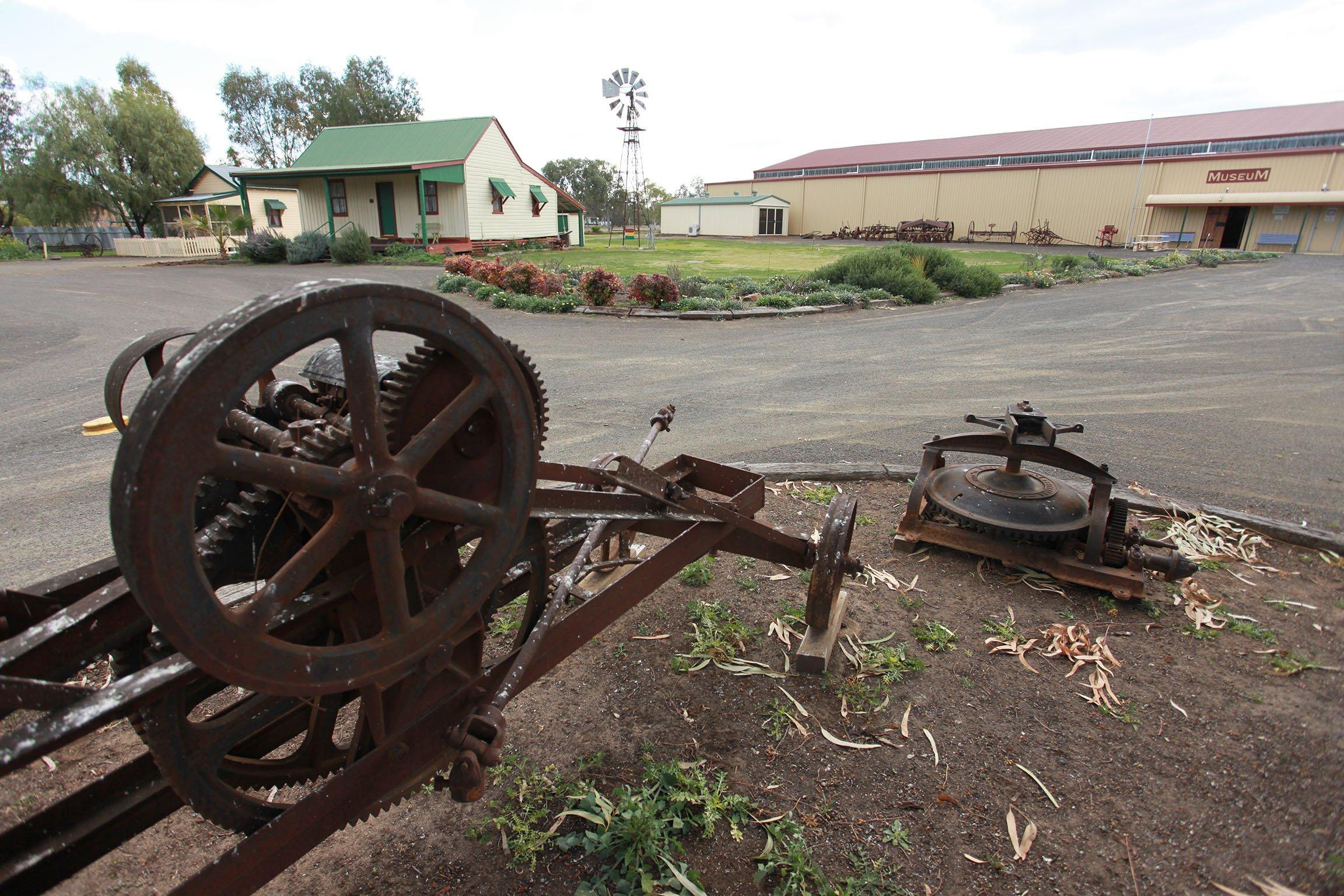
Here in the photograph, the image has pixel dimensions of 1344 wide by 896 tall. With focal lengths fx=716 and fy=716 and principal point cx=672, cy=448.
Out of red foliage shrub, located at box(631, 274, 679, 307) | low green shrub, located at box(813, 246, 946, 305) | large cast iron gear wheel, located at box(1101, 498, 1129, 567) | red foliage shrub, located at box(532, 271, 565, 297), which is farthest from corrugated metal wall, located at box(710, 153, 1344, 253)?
large cast iron gear wheel, located at box(1101, 498, 1129, 567)

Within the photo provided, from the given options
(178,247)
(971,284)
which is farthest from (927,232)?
(178,247)

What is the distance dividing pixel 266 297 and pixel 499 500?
2.53 ft

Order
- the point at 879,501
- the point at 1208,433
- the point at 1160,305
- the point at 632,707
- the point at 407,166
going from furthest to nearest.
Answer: the point at 407,166, the point at 1160,305, the point at 1208,433, the point at 879,501, the point at 632,707

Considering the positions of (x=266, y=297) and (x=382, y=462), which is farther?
(x=382, y=462)

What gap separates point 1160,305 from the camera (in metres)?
17.3

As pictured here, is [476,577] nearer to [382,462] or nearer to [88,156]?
[382,462]

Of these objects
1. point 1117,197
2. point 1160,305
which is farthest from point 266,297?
point 1117,197

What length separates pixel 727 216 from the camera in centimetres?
5462

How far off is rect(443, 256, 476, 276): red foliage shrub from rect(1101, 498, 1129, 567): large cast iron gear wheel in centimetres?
1686

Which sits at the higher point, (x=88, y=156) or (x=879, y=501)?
(x=88, y=156)

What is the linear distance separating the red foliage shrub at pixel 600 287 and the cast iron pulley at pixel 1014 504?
11.4 meters

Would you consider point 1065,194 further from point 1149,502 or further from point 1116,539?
point 1116,539

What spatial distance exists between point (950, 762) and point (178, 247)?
41948 millimetres

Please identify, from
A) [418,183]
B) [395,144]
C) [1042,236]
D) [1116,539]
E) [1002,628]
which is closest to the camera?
[1002,628]
